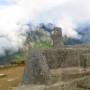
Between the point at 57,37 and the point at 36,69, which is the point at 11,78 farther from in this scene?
the point at 36,69

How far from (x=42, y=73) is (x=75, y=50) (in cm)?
112

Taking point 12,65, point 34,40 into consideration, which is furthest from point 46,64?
point 34,40

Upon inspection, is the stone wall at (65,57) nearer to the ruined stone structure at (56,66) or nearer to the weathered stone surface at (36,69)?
the ruined stone structure at (56,66)

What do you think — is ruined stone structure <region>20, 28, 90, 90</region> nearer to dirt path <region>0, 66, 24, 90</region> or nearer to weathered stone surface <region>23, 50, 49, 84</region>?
weathered stone surface <region>23, 50, 49, 84</region>

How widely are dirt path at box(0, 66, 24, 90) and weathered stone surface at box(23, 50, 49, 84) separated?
2.71m

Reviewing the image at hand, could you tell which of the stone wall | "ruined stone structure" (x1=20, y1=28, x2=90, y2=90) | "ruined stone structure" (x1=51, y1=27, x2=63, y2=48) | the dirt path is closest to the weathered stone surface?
"ruined stone structure" (x1=20, y1=28, x2=90, y2=90)

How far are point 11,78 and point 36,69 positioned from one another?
566 cm

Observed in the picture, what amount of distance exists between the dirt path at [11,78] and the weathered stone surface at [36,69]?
2.71m

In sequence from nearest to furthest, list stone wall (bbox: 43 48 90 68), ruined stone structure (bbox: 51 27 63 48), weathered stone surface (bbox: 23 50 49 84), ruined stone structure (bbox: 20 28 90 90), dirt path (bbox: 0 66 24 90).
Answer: ruined stone structure (bbox: 20 28 90 90) < stone wall (bbox: 43 48 90 68) < weathered stone surface (bbox: 23 50 49 84) < ruined stone structure (bbox: 51 27 63 48) < dirt path (bbox: 0 66 24 90)

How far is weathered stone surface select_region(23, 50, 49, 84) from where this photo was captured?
10.2 metres

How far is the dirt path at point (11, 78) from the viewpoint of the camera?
47.5 feet

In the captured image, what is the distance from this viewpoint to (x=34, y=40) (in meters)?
20.7

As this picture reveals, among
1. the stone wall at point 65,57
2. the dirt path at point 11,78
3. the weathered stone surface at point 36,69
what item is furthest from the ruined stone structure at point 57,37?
the dirt path at point 11,78

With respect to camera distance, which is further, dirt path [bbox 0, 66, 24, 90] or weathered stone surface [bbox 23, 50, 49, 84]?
dirt path [bbox 0, 66, 24, 90]
